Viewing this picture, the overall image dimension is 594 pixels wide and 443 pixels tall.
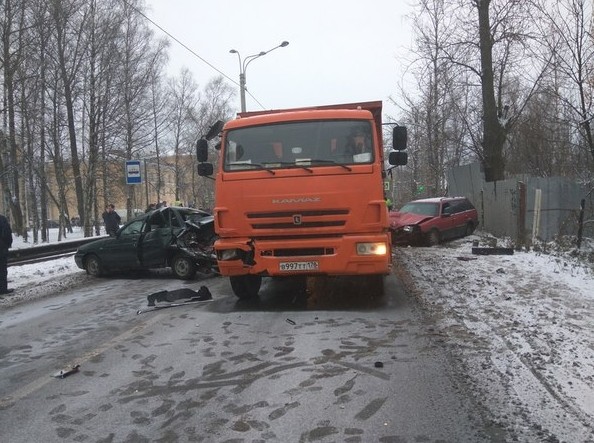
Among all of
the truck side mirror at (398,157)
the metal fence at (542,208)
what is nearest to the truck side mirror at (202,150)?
the truck side mirror at (398,157)

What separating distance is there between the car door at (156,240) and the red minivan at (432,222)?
25.6ft

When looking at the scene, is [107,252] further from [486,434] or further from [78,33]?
[78,33]

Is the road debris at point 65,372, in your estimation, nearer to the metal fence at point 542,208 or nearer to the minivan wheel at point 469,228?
the metal fence at point 542,208

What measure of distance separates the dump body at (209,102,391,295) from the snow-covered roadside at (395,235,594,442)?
1.52m

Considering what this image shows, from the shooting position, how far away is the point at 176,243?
11.5 m

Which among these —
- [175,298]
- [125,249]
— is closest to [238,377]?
[175,298]

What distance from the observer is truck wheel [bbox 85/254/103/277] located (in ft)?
41.0

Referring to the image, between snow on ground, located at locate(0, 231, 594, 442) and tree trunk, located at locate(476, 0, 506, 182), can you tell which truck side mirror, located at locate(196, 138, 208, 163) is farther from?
tree trunk, located at locate(476, 0, 506, 182)

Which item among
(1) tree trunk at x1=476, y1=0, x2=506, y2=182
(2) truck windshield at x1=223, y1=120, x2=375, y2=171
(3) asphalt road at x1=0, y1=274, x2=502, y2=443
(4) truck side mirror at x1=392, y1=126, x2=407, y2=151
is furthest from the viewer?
(1) tree trunk at x1=476, y1=0, x2=506, y2=182

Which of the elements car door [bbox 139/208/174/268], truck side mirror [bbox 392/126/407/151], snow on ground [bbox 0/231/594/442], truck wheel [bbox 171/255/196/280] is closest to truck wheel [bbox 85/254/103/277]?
snow on ground [bbox 0/231/594/442]

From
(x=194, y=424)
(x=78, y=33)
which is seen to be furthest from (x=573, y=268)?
(x=78, y=33)

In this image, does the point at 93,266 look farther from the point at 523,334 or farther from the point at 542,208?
the point at 542,208

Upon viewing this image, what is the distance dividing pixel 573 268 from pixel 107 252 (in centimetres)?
988

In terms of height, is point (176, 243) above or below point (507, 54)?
below
